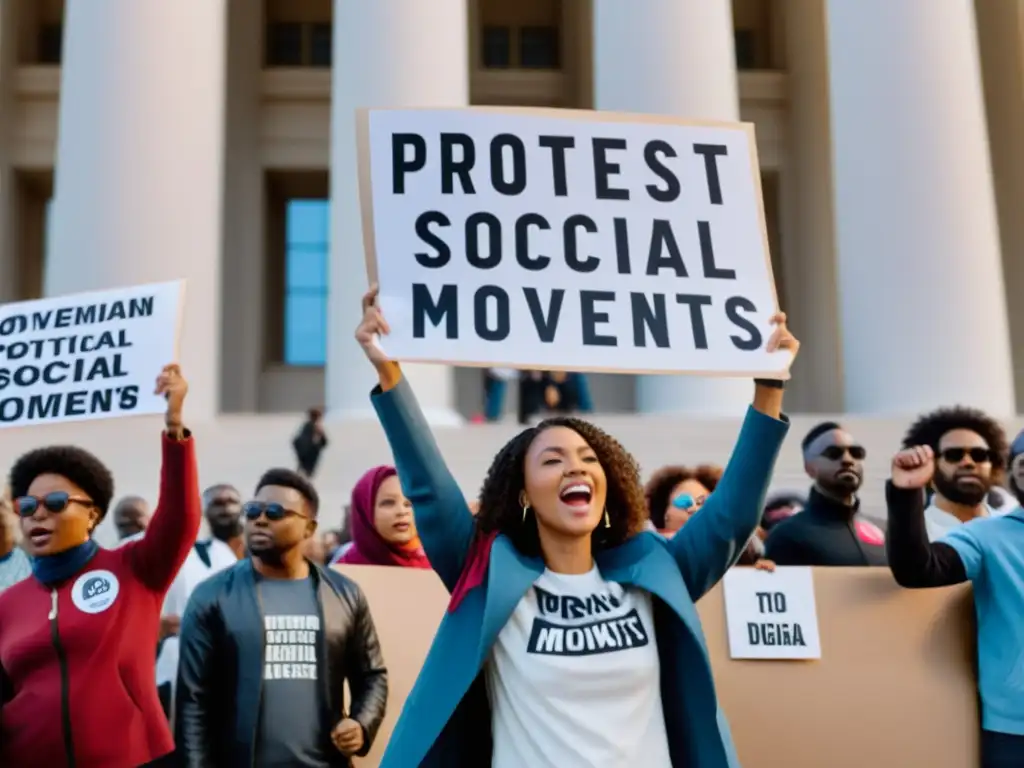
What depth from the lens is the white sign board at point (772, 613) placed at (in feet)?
15.9

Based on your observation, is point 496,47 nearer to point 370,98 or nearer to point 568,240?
point 370,98

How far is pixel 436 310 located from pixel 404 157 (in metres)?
0.60

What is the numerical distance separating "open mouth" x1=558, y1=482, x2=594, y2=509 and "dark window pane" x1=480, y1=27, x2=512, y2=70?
27.8 meters

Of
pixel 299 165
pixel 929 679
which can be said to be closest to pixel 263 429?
pixel 299 165

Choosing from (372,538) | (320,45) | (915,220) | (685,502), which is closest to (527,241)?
(372,538)

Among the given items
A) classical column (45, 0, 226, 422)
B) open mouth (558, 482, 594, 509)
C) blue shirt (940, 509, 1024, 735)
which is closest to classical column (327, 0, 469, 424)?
classical column (45, 0, 226, 422)

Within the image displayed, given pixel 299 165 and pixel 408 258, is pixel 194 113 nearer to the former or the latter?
pixel 299 165

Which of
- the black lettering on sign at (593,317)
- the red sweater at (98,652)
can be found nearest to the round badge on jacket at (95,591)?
the red sweater at (98,652)

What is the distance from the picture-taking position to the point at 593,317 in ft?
13.1

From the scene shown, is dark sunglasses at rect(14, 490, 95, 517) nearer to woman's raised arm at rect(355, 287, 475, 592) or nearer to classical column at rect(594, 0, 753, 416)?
woman's raised arm at rect(355, 287, 475, 592)

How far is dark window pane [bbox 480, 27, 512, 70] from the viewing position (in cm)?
3009

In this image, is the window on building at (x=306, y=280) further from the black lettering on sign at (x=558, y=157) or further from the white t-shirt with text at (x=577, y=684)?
the white t-shirt with text at (x=577, y=684)

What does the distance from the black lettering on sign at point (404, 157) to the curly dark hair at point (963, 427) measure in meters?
2.79

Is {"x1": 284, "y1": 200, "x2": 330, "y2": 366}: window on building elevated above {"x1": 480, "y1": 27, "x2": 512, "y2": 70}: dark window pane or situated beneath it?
situated beneath
